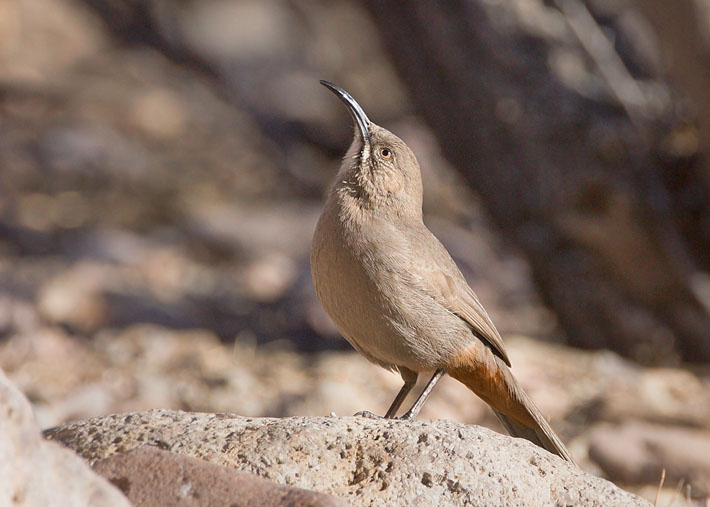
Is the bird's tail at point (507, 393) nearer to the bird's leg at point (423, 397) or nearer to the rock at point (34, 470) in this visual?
the bird's leg at point (423, 397)

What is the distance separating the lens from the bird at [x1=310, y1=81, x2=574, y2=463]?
3.96 metres

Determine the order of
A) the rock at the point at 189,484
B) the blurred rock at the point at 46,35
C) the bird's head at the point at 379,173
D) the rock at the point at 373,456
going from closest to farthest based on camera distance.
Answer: the rock at the point at 189,484, the rock at the point at 373,456, the bird's head at the point at 379,173, the blurred rock at the point at 46,35

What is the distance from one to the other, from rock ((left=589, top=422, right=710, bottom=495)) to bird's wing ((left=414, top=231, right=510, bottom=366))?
1.06 m

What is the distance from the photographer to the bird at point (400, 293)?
13.0ft

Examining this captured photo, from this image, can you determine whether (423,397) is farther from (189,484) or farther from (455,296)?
(189,484)

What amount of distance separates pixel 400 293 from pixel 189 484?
1594 millimetres

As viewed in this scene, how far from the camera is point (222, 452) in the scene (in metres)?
3.06

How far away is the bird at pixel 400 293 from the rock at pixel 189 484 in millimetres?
1293

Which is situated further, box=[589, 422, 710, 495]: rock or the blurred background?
the blurred background

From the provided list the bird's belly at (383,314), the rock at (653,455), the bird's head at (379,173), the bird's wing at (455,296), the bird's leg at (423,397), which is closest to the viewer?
the bird's belly at (383,314)

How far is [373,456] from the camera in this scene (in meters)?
3.13

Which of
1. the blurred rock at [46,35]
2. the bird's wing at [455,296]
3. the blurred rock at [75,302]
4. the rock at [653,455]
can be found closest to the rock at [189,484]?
the bird's wing at [455,296]

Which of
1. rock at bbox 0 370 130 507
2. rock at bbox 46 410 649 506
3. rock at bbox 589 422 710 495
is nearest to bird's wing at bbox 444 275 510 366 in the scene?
rock at bbox 46 410 649 506

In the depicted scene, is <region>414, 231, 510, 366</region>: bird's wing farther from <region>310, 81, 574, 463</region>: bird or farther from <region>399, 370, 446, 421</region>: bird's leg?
<region>399, 370, 446, 421</region>: bird's leg
